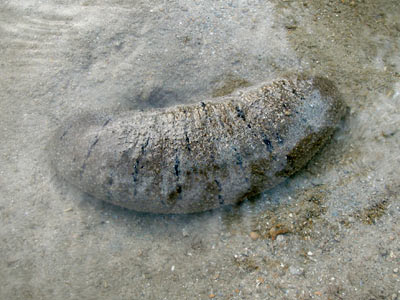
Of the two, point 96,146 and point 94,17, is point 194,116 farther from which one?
point 94,17

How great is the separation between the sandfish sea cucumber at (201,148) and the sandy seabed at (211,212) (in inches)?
7.7

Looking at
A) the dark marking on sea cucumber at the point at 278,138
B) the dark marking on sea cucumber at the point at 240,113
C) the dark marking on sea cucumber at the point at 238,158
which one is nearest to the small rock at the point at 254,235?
the dark marking on sea cucumber at the point at 238,158

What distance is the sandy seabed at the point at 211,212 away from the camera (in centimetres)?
196

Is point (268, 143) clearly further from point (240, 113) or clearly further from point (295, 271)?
point (295, 271)

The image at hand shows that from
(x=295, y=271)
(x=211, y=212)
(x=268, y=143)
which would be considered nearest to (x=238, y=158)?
(x=268, y=143)

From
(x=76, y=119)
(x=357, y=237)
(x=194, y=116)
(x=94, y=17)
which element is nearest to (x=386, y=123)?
(x=357, y=237)

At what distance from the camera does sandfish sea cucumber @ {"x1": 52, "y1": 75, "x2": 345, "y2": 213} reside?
190 cm

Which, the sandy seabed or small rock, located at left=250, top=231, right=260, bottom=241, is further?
small rock, located at left=250, top=231, right=260, bottom=241

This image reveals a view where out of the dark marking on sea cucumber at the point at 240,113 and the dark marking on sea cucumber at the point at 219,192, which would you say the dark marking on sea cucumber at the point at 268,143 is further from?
the dark marking on sea cucumber at the point at 219,192

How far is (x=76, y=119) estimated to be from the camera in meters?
2.29

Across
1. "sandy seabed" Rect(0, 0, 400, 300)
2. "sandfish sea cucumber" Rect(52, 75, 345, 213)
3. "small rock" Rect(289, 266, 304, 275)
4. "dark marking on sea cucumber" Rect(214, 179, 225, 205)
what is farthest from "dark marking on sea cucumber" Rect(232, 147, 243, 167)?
"small rock" Rect(289, 266, 304, 275)

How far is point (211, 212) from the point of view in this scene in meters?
2.13

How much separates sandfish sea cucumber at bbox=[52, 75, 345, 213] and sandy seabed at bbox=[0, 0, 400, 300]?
20cm

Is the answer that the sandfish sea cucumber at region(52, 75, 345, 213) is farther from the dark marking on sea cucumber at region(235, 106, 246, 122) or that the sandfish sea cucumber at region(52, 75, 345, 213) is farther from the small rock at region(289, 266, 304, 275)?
the small rock at region(289, 266, 304, 275)
